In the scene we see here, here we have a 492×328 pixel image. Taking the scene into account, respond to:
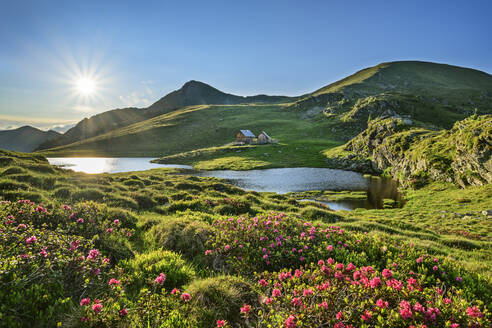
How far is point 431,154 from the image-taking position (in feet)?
132

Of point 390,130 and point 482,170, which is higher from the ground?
point 390,130

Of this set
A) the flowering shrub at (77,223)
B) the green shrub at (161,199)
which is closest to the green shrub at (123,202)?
the green shrub at (161,199)

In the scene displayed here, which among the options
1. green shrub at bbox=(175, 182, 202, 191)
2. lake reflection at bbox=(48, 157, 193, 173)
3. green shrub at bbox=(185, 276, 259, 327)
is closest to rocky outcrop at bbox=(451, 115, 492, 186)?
green shrub at bbox=(175, 182, 202, 191)

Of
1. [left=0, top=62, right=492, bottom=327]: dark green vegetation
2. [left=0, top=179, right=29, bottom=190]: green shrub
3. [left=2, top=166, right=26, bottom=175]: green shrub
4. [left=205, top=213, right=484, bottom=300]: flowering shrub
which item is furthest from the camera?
[left=2, top=166, right=26, bottom=175]: green shrub

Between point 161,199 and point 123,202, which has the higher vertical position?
point 123,202

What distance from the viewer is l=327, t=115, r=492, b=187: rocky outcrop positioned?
30.4m

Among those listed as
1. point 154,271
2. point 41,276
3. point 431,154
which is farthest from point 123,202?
point 431,154

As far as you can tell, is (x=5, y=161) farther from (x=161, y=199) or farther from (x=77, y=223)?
(x=77, y=223)

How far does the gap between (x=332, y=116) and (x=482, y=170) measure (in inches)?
5714

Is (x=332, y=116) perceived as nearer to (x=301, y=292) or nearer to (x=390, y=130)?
(x=390, y=130)

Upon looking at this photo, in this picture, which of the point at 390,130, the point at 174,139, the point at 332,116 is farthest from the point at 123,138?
the point at 390,130

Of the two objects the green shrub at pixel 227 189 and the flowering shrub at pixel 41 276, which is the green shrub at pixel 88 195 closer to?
the flowering shrub at pixel 41 276

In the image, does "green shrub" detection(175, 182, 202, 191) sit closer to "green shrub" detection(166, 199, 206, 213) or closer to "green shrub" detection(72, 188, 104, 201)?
"green shrub" detection(166, 199, 206, 213)

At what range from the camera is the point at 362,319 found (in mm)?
4352
